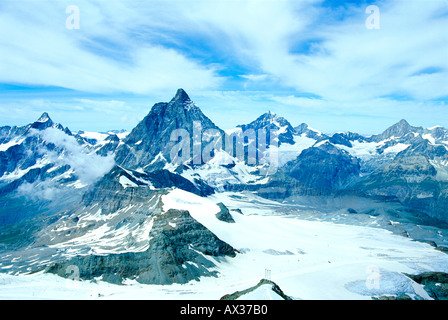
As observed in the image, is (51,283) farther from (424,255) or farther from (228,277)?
(424,255)

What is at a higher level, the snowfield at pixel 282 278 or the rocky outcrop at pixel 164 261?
the rocky outcrop at pixel 164 261

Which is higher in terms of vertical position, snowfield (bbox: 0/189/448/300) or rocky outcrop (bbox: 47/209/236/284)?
rocky outcrop (bbox: 47/209/236/284)

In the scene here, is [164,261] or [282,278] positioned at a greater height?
[164,261]

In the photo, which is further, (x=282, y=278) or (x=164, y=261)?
(x=282, y=278)

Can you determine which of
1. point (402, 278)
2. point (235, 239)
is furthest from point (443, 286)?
point (235, 239)

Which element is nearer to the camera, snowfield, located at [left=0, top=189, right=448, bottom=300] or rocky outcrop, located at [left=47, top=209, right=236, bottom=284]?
snowfield, located at [left=0, top=189, right=448, bottom=300]

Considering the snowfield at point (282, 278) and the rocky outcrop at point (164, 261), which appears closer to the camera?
the snowfield at point (282, 278)

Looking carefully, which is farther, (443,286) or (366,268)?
(366,268)

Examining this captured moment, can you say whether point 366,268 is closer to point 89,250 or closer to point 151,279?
point 151,279
